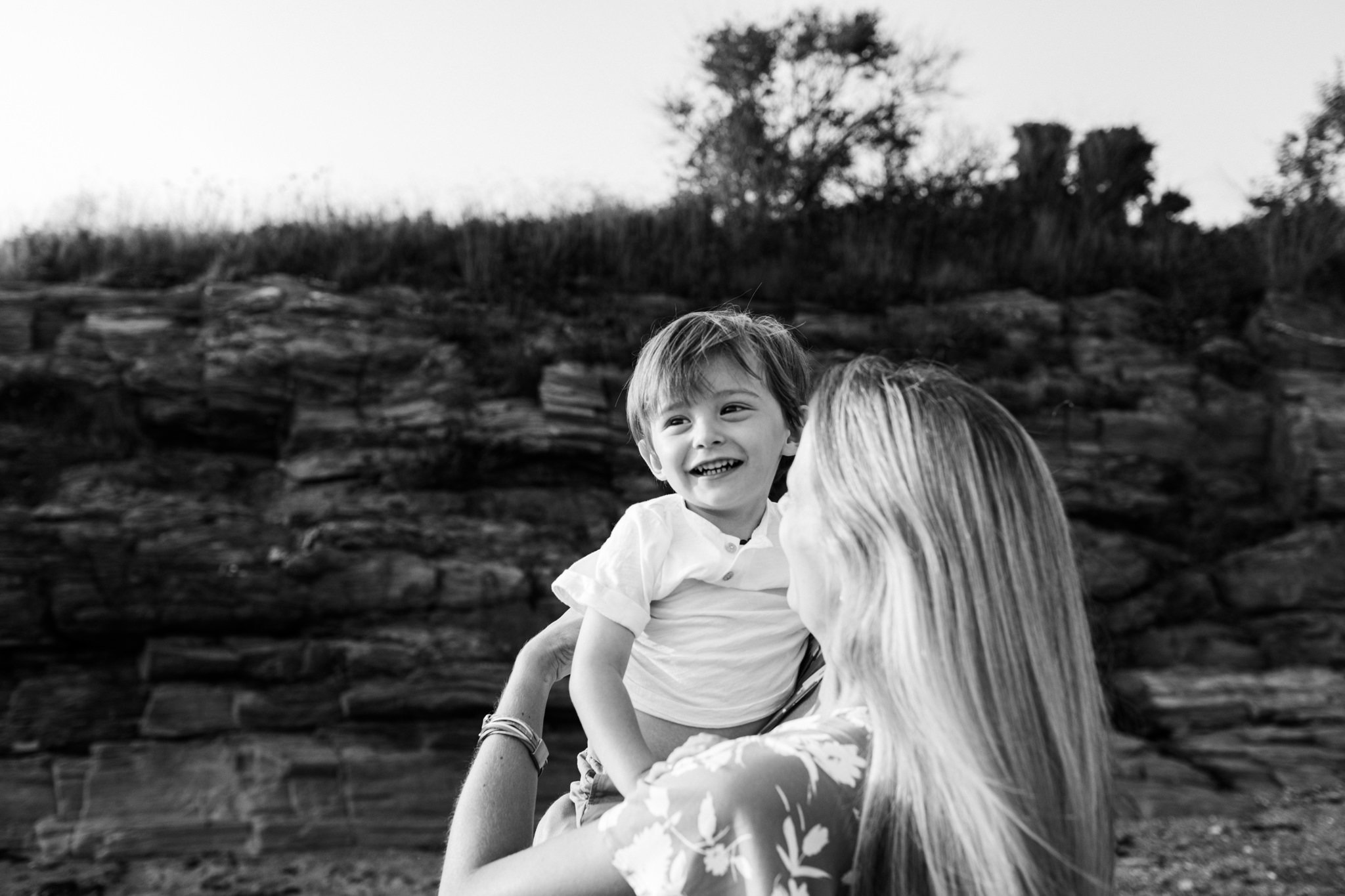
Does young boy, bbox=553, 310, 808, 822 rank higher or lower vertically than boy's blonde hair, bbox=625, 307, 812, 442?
lower

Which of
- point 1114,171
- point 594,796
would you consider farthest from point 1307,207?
point 594,796

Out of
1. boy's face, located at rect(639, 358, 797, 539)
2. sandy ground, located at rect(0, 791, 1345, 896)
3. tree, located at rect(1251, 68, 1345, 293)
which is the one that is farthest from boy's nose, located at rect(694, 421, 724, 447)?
tree, located at rect(1251, 68, 1345, 293)

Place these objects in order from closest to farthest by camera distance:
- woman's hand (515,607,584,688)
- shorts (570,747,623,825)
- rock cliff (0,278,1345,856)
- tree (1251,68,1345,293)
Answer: shorts (570,747,623,825) < woman's hand (515,607,584,688) < rock cliff (0,278,1345,856) < tree (1251,68,1345,293)

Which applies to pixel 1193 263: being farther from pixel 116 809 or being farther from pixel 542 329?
pixel 116 809

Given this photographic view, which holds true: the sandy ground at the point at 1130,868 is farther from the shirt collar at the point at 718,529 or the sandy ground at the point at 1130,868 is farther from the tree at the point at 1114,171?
the tree at the point at 1114,171

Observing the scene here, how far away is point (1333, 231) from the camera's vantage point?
11.1 m

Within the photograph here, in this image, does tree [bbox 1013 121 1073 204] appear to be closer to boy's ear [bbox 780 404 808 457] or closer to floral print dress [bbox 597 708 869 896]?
boy's ear [bbox 780 404 808 457]

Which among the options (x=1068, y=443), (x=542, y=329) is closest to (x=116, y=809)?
(x=542, y=329)

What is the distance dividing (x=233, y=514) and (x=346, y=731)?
191 cm

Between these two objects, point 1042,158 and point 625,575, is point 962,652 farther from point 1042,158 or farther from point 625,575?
point 1042,158

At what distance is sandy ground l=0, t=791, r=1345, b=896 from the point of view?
5.40 metres

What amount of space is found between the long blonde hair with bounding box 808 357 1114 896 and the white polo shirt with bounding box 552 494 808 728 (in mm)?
834

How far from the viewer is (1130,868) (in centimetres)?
561

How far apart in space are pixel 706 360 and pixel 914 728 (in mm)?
1161
